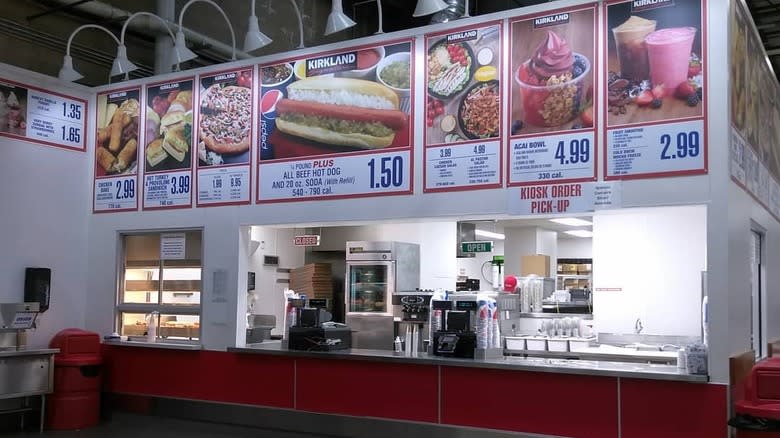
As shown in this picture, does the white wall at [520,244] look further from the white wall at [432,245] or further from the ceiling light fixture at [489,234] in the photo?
the white wall at [432,245]

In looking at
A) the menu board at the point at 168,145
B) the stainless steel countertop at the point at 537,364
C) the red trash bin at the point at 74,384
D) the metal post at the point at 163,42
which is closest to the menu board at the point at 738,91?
the stainless steel countertop at the point at 537,364

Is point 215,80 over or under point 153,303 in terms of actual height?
over

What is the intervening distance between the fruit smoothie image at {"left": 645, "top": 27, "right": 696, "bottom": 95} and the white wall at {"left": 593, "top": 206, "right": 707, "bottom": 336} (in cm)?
238

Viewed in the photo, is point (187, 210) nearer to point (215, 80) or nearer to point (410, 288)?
point (215, 80)

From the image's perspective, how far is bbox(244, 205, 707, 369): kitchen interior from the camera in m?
6.91

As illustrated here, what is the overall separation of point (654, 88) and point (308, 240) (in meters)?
5.29

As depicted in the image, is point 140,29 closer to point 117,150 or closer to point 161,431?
point 117,150

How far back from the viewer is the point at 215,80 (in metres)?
8.02

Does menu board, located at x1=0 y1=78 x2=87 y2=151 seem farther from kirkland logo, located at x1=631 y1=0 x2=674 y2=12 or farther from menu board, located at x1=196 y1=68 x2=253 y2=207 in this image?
kirkland logo, located at x1=631 y1=0 x2=674 y2=12

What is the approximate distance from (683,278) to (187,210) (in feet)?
17.2

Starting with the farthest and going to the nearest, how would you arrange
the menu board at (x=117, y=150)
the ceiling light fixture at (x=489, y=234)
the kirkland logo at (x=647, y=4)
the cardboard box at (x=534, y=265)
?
the ceiling light fixture at (x=489, y=234) < the cardboard box at (x=534, y=265) < the menu board at (x=117, y=150) < the kirkland logo at (x=647, y=4)

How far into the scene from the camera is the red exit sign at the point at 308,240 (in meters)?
9.91

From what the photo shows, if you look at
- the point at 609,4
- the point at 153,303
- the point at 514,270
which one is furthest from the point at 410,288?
the point at 514,270

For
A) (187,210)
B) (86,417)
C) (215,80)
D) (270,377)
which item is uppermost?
(215,80)
